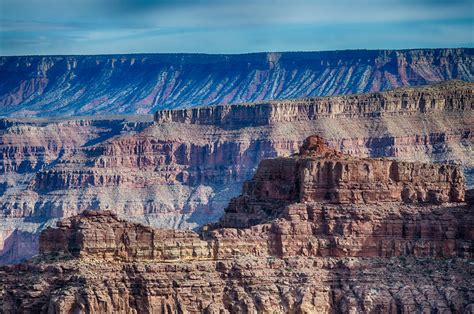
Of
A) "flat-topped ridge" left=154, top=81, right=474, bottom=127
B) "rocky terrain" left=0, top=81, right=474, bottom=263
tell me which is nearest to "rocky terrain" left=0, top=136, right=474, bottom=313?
"rocky terrain" left=0, top=81, right=474, bottom=263

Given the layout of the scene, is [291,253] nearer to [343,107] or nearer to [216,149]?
[216,149]

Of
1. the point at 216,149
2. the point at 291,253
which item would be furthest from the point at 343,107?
the point at 291,253

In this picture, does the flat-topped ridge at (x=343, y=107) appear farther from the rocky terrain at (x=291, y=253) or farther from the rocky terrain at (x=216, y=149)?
the rocky terrain at (x=291, y=253)

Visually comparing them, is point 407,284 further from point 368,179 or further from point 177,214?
point 177,214

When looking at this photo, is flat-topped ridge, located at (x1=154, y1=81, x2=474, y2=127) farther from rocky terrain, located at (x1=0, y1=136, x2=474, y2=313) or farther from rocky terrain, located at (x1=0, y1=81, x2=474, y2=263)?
rocky terrain, located at (x1=0, y1=136, x2=474, y2=313)

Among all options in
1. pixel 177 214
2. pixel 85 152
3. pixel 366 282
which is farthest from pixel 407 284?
pixel 85 152

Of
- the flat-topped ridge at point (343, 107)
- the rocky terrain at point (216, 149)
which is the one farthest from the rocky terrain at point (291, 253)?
the flat-topped ridge at point (343, 107)

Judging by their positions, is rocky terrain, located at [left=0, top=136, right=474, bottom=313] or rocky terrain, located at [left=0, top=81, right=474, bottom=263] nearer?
rocky terrain, located at [left=0, top=136, right=474, bottom=313]
